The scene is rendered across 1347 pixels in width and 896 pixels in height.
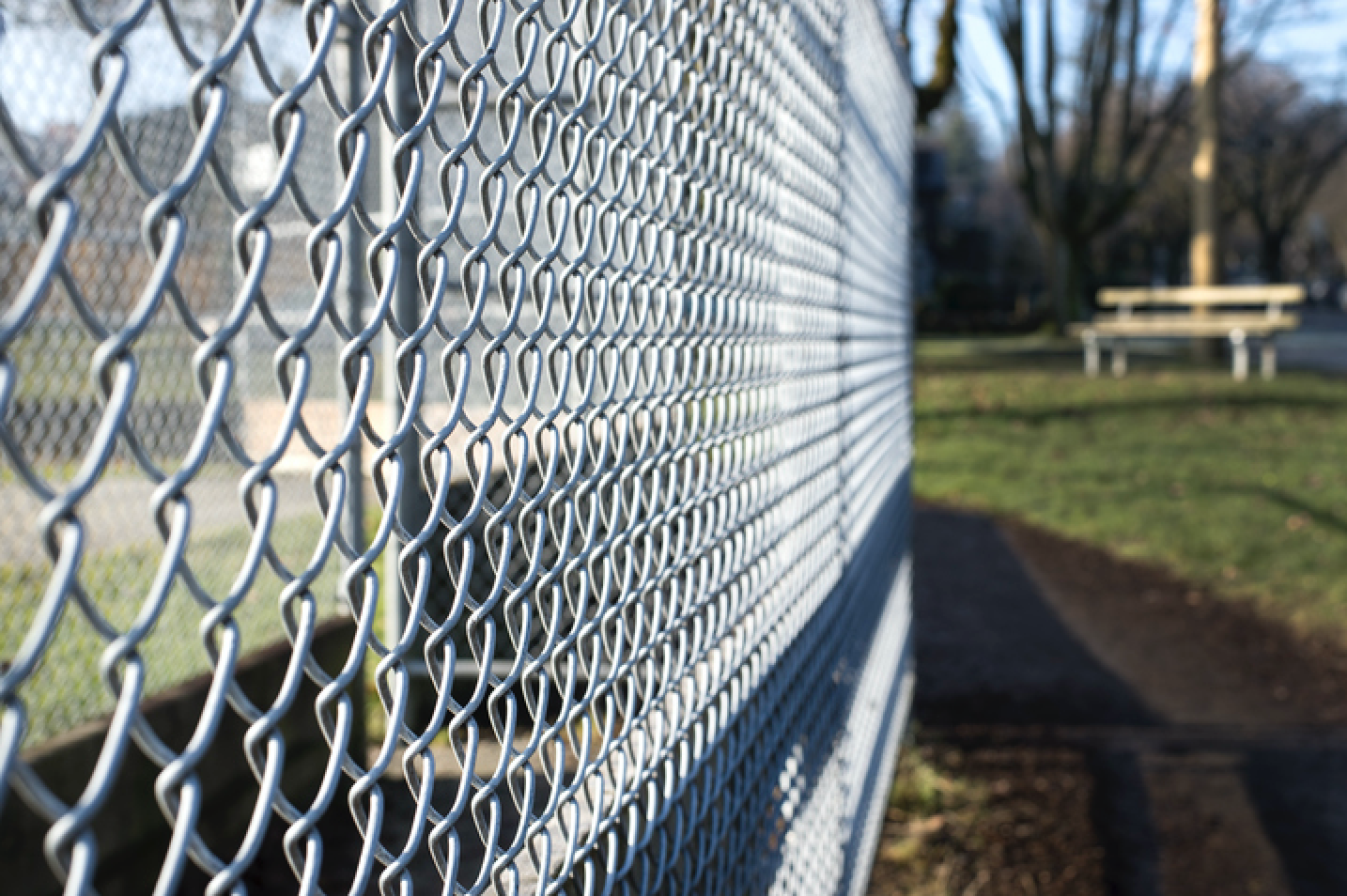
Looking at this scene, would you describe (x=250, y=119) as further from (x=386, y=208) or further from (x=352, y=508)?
(x=352, y=508)

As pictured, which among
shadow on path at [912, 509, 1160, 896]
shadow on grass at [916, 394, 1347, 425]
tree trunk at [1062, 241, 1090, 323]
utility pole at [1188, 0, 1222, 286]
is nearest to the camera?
shadow on path at [912, 509, 1160, 896]

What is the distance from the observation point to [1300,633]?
6.52 m

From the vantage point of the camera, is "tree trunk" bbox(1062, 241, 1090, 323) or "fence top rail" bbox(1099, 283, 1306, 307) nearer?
"fence top rail" bbox(1099, 283, 1306, 307)

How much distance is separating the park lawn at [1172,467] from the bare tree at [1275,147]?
106ft

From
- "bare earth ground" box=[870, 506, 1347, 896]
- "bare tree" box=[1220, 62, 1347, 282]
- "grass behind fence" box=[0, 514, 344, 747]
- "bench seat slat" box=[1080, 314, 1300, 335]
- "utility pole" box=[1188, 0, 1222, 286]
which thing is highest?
"bare tree" box=[1220, 62, 1347, 282]

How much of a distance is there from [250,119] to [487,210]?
436cm

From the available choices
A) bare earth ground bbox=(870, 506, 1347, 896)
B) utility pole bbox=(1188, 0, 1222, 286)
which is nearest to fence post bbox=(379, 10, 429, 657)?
bare earth ground bbox=(870, 506, 1347, 896)

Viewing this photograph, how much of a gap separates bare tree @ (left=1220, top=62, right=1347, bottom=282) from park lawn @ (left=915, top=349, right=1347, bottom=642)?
3234cm

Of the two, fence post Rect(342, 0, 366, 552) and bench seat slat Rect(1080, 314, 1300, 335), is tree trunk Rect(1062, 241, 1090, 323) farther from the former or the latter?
fence post Rect(342, 0, 366, 552)

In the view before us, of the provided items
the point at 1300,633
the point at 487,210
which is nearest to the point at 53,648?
the point at 487,210

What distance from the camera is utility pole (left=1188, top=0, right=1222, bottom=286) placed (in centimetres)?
1623

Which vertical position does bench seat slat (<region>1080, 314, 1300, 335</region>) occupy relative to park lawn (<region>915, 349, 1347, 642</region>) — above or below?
above

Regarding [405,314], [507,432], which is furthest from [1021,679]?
[507,432]

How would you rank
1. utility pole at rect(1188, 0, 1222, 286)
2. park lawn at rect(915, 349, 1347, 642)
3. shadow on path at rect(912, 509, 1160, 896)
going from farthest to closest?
utility pole at rect(1188, 0, 1222, 286) → park lawn at rect(915, 349, 1347, 642) → shadow on path at rect(912, 509, 1160, 896)
